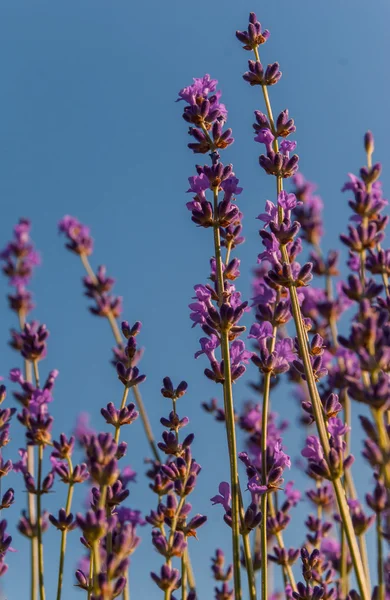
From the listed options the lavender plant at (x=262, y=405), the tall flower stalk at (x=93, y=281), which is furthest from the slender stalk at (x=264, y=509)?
the tall flower stalk at (x=93, y=281)

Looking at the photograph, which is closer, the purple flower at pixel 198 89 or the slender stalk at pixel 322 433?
the slender stalk at pixel 322 433

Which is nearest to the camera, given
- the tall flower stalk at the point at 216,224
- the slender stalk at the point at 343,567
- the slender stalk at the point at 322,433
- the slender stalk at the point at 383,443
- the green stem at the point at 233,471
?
the slender stalk at the point at 383,443

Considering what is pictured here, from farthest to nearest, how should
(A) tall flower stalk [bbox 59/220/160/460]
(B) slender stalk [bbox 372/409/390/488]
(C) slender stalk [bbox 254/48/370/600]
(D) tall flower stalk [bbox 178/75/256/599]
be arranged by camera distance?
(A) tall flower stalk [bbox 59/220/160/460]
(D) tall flower stalk [bbox 178/75/256/599]
(C) slender stalk [bbox 254/48/370/600]
(B) slender stalk [bbox 372/409/390/488]

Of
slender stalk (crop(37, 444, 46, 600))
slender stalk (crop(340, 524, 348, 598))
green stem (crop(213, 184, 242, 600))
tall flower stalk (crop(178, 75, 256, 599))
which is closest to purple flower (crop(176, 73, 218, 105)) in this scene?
tall flower stalk (crop(178, 75, 256, 599))

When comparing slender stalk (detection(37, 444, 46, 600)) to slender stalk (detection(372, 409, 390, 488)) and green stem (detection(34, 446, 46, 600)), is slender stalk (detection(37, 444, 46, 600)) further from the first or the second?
slender stalk (detection(372, 409, 390, 488))

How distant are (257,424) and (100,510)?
2386 millimetres

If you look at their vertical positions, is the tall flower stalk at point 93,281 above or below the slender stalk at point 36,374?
above

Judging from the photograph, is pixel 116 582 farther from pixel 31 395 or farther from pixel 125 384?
pixel 31 395

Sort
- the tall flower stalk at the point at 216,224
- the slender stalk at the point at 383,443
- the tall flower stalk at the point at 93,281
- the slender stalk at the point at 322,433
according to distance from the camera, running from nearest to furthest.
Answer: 1. the slender stalk at the point at 383,443
2. the slender stalk at the point at 322,433
3. the tall flower stalk at the point at 216,224
4. the tall flower stalk at the point at 93,281

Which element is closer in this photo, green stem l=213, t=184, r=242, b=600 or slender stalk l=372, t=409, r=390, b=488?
slender stalk l=372, t=409, r=390, b=488

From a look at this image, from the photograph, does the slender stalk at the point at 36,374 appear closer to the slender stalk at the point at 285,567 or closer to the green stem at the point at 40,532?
the green stem at the point at 40,532

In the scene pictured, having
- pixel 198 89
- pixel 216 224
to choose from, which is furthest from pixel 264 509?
pixel 198 89

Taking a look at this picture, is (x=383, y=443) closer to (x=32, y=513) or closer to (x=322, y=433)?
(x=322, y=433)

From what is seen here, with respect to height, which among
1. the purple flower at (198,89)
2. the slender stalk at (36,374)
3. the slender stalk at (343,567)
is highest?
the purple flower at (198,89)
